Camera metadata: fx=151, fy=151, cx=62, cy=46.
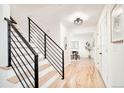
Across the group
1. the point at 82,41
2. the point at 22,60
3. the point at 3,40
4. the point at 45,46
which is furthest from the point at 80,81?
the point at 82,41

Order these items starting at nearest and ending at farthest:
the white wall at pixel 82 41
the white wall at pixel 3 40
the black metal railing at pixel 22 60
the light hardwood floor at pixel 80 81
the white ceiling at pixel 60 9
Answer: the black metal railing at pixel 22 60, the white wall at pixel 3 40, the light hardwood floor at pixel 80 81, the white ceiling at pixel 60 9, the white wall at pixel 82 41

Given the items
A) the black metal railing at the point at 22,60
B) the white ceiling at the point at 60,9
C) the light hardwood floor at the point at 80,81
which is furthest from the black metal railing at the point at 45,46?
the black metal railing at the point at 22,60

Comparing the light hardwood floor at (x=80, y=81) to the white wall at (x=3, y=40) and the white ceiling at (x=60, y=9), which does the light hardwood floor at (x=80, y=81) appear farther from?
the white ceiling at (x=60, y=9)

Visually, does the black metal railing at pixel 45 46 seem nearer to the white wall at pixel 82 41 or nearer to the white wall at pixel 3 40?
the white wall at pixel 3 40

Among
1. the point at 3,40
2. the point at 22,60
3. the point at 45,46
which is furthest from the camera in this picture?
the point at 45,46

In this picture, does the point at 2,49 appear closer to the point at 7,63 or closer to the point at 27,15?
the point at 7,63

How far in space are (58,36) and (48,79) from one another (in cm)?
307

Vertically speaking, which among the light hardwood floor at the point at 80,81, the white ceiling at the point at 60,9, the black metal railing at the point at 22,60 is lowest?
the light hardwood floor at the point at 80,81

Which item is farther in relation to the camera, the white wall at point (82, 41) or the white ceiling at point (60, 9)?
the white wall at point (82, 41)

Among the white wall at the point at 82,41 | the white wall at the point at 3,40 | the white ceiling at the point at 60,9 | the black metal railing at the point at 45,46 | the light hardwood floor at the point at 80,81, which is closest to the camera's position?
the white wall at the point at 3,40

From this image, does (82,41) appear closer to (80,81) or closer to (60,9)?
(60,9)

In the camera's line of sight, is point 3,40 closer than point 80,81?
Yes

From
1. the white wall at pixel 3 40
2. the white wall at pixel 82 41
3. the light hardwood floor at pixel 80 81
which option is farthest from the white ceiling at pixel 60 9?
the white wall at pixel 82 41

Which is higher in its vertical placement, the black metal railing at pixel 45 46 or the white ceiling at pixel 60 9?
the white ceiling at pixel 60 9
